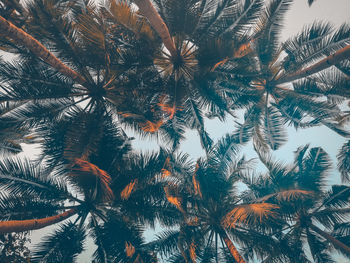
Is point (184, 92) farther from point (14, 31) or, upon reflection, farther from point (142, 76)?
point (14, 31)

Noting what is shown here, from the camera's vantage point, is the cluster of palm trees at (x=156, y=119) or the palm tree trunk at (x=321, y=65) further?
the palm tree trunk at (x=321, y=65)

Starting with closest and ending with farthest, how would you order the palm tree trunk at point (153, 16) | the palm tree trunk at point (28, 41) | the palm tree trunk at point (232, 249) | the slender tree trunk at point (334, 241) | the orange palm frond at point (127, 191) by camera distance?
the palm tree trunk at point (28, 41) < the palm tree trunk at point (153, 16) < the orange palm frond at point (127, 191) < the palm tree trunk at point (232, 249) < the slender tree trunk at point (334, 241)

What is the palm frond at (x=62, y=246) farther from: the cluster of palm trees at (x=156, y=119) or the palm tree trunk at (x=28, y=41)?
the palm tree trunk at (x=28, y=41)

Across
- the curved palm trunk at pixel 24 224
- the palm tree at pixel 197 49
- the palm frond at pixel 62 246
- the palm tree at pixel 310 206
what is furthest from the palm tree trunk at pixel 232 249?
the curved palm trunk at pixel 24 224

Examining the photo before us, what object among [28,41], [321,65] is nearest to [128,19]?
[28,41]

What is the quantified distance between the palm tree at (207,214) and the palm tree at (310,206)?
3.44 ft

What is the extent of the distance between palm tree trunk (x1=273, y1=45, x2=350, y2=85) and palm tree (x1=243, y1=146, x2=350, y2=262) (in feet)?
10.5

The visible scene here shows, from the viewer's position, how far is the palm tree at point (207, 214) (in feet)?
24.0

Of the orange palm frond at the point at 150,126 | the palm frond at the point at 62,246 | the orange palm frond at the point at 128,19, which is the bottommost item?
the palm frond at the point at 62,246

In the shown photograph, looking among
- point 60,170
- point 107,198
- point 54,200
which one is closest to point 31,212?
point 54,200

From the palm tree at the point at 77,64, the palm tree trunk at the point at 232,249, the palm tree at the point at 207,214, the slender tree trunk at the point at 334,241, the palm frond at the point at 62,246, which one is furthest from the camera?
the slender tree trunk at the point at 334,241

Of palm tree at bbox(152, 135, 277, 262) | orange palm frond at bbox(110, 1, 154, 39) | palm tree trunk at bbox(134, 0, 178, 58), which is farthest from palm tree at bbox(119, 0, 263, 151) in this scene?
palm tree at bbox(152, 135, 277, 262)

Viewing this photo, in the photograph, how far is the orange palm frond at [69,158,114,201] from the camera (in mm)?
5652

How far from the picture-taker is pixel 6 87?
583 centimetres
